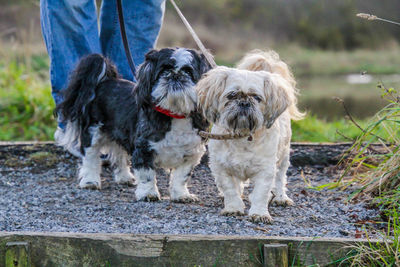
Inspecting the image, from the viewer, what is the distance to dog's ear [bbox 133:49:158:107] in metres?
4.03

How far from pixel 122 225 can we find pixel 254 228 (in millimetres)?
763

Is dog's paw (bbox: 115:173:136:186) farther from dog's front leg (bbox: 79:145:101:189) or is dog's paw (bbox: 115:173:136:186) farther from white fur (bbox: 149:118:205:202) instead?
white fur (bbox: 149:118:205:202)

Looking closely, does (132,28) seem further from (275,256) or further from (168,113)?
(275,256)

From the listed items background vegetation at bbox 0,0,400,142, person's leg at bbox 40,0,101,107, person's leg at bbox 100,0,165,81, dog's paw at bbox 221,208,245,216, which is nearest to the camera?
dog's paw at bbox 221,208,245,216

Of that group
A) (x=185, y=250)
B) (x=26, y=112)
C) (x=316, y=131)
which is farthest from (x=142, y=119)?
(x=26, y=112)

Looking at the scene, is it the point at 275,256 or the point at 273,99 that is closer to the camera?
the point at 275,256

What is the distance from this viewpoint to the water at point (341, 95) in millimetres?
9359

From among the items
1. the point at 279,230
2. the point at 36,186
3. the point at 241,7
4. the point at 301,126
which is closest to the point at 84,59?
the point at 36,186

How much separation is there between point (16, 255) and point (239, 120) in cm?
141

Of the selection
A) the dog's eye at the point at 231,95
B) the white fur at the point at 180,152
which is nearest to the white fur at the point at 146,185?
the white fur at the point at 180,152

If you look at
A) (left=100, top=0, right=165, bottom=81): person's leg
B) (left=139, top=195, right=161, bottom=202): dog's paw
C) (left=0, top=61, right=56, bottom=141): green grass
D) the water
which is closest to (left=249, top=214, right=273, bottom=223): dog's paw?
(left=139, top=195, right=161, bottom=202): dog's paw

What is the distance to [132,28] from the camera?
5457 mm

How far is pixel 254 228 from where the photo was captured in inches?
135

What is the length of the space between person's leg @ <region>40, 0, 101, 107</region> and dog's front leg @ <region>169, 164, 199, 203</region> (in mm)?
1459
